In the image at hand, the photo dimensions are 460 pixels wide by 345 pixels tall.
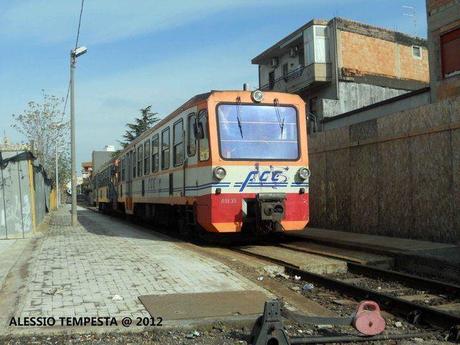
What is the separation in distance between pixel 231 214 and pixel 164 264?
99.4 inches

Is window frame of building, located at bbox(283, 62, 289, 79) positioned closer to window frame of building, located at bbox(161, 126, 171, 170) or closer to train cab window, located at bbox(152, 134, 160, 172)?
train cab window, located at bbox(152, 134, 160, 172)

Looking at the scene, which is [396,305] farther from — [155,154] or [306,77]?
[306,77]

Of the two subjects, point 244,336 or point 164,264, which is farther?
point 164,264

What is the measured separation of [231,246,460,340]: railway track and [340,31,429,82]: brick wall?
22057 mm

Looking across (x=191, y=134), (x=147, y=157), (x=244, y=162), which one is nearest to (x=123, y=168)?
(x=147, y=157)

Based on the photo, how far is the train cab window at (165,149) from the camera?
14273mm

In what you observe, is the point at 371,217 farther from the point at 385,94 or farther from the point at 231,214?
the point at 385,94

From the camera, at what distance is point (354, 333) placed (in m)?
5.30

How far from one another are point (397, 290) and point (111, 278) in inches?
158

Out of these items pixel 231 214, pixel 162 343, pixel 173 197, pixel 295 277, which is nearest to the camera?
pixel 162 343

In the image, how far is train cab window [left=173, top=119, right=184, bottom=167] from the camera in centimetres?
1275

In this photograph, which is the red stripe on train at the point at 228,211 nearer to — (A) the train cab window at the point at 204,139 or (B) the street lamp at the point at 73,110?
(A) the train cab window at the point at 204,139

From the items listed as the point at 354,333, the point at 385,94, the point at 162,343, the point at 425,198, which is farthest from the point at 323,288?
the point at 385,94

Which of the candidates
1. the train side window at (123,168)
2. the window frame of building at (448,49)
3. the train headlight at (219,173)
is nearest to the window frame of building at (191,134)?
the train headlight at (219,173)
